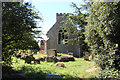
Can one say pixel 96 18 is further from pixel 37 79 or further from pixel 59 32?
pixel 59 32

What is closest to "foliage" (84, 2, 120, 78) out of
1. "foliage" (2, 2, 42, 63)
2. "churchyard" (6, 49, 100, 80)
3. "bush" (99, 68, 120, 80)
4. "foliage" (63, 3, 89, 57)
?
"bush" (99, 68, 120, 80)

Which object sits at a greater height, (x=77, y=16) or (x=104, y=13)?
(x=77, y=16)

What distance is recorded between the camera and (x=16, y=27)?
138 inches

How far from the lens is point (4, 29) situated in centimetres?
332

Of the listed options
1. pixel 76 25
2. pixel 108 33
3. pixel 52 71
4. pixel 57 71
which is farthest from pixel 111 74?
pixel 76 25

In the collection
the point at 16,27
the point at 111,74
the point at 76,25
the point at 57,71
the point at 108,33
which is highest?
the point at 76,25

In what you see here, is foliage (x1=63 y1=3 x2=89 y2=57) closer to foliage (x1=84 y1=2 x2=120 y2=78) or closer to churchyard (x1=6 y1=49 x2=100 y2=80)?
churchyard (x1=6 y1=49 x2=100 y2=80)

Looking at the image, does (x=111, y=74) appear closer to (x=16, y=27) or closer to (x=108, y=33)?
(x=108, y=33)

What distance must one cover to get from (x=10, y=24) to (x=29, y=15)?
0.73 metres

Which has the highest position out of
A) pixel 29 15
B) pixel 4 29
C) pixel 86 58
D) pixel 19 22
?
pixel 29 15

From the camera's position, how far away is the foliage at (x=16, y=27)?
3.26 meters

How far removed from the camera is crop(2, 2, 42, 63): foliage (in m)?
3.26

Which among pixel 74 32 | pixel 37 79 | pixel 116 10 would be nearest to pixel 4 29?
pixel 37 79

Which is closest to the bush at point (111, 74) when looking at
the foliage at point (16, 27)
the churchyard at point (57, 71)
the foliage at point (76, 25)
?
the churchyard at point (57, 71)
